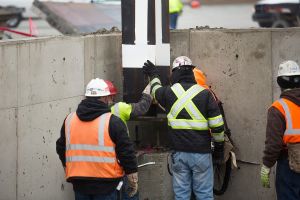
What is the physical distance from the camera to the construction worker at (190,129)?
21.5 feet

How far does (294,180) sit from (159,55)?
227 cm

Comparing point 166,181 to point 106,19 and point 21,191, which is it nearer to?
point 21,191

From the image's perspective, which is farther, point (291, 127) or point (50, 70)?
point (50, 70)

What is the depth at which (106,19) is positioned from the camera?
11812 millimetres

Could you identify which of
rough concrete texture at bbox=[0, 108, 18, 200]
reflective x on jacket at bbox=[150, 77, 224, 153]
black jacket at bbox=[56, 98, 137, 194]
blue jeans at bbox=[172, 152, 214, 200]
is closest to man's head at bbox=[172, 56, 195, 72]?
reflective x on jacket at bbox=[150, 77, 224, 153]

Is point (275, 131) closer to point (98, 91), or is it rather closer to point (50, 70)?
point (98, 91)

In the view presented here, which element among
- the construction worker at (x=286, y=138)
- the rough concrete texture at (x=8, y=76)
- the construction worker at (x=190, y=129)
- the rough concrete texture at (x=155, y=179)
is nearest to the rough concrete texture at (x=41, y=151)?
the rough concrete texture at (x=8, y=76)

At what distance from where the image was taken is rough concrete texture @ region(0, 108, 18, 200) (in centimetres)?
644

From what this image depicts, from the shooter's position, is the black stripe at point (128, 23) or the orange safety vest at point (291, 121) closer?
the orange safety vest at point (291, 121)

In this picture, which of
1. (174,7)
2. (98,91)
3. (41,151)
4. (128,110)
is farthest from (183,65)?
(174,7)

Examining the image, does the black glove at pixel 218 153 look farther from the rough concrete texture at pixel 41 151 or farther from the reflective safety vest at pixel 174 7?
the reflective safety vest at pixel 174 7

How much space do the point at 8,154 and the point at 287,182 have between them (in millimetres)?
2709

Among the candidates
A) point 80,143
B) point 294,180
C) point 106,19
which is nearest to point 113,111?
point 80,143

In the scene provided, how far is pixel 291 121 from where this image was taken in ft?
19.3
